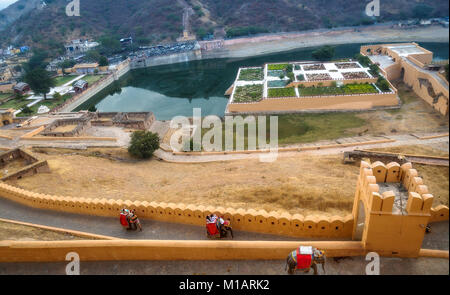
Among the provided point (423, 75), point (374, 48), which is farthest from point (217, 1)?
point (423, 75)

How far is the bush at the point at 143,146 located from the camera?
2372 centimetres

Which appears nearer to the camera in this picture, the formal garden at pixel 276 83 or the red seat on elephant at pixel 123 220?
the red seat on elephant at pixel 123 220

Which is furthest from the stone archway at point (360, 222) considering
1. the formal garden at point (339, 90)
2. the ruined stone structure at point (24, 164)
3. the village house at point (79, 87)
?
the village house at point (79, 87)

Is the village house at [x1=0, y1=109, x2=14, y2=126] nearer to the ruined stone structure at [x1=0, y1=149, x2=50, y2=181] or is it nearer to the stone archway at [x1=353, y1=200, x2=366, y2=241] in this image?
the ruined stone structure at [x1=0, y1=149, x2=50, y2=181]

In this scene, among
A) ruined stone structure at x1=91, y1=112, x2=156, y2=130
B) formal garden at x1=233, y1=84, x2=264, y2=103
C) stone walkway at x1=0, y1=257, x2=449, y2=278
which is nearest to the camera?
stone walkway at x1=0, y1=257, x2=449, y2=278

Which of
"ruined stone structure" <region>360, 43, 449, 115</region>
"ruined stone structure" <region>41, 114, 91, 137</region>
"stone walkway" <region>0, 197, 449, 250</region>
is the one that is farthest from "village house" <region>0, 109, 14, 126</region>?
"ruined stone structure" <region>360, 43, 449, 115</region>

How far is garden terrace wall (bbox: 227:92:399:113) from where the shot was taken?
108ft

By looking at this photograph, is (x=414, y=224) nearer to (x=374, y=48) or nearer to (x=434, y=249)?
(x=434, y=249)

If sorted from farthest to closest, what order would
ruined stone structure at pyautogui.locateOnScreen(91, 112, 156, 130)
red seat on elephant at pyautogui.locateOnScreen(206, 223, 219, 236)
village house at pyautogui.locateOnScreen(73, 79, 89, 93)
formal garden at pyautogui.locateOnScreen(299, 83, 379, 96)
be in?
1. village house at pyautogui.locateOnScreen(73, 79, 89, 93)
2. formal garden at pyautogui.locateOnScreen(299, 83, 379, 96)
3. ruined stone structure at pyautogui.locateOnScreen(91, 112, 156, 130)
4. red seat on elephant at pyautogui.locateOnScreen(206, 223, 219, 236)

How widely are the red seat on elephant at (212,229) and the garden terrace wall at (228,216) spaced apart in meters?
0.57

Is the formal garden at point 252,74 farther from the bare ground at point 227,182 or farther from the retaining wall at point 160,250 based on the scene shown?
the retaining wall at point 160,250

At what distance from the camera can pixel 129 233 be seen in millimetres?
10523

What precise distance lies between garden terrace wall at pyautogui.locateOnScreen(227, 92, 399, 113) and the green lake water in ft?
14.9
